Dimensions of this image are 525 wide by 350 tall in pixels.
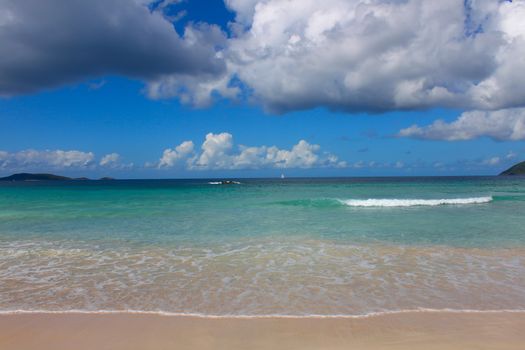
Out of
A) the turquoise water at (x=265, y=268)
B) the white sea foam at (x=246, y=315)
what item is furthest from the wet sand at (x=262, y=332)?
the turquoise water at (x=265, y=268)

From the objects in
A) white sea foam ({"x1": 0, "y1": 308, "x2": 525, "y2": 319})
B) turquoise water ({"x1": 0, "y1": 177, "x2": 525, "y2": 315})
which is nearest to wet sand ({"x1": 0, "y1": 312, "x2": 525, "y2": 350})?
white sea foam ({"x1": 0, "y1": 308, "x2": 525, "y2": 319})

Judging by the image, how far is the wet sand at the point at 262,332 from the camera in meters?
5.33

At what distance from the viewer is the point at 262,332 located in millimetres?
5789

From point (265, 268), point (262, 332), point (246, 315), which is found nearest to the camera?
point (262, 332)

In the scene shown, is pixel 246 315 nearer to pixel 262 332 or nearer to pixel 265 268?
pixel 262 332

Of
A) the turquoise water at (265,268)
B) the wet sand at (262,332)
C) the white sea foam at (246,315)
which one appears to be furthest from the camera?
the turquoise water at (265,268)

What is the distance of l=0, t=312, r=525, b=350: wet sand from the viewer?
5.33 m

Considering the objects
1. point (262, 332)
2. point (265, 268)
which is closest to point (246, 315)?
point (262, 332)

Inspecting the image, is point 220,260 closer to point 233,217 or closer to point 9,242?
point 9,242

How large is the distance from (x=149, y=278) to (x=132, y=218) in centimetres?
1435

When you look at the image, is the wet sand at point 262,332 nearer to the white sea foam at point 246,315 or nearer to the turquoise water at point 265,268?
the white sea foam at point 246,315

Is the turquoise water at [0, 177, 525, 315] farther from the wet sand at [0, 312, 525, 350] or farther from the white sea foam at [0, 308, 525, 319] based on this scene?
the wet sand at [0, 312, 525, 350]

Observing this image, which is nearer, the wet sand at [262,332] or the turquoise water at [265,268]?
Result: the wet sand at [262,332]

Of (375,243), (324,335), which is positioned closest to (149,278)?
(324,335)
